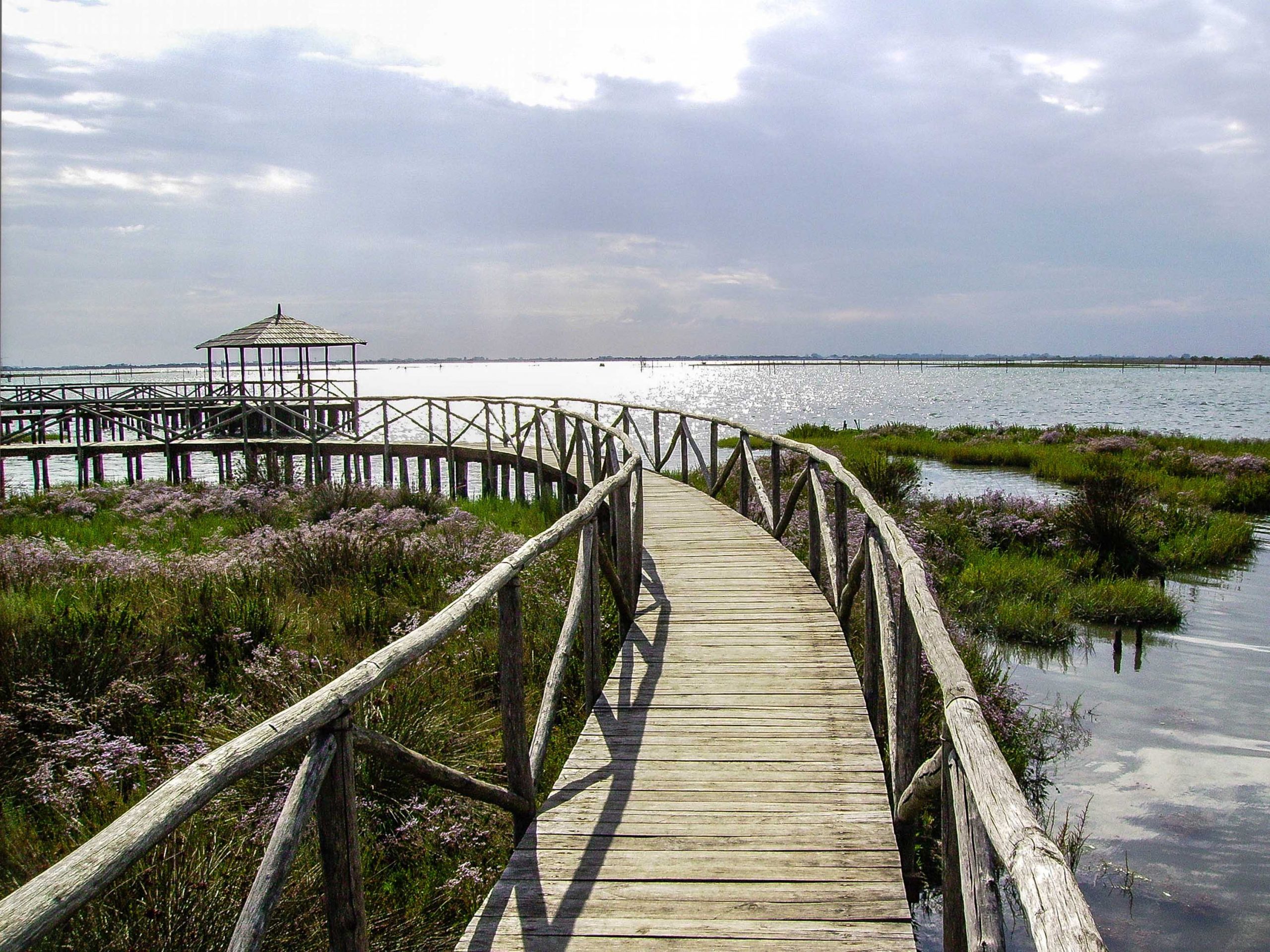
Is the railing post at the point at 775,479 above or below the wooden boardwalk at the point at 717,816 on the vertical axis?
above

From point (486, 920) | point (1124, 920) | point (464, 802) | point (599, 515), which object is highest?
point (599, 515)

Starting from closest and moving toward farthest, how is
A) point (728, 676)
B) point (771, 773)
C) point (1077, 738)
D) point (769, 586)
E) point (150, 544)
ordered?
point (771, 773), point (728, 676), point (1077, 738), point (769, 586), point (150, 544)

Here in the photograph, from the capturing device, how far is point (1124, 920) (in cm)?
447

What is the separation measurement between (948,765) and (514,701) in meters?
1.66

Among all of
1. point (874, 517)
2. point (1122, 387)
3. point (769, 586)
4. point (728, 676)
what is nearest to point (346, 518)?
point (769, 586)

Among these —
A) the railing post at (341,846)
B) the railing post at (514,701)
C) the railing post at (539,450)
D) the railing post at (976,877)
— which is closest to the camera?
the railing post at (976,877)

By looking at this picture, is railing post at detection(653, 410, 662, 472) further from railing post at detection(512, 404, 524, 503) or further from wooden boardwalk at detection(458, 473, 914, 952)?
wooden boardwalk at detection(458, 473, 914, 952)

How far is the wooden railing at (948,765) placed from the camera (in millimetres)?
1487

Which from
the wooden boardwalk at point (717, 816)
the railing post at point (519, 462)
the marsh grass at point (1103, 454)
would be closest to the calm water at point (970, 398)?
the marsh grass at point (1103, 454)

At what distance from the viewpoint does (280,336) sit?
25.1 metres

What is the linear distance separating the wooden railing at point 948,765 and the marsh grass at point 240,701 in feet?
5.96

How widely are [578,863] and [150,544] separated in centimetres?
984

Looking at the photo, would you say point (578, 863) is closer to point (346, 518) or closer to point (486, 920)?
point (486, 920)

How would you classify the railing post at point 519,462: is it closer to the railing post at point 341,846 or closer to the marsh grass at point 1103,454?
the marsh grass at point 1103,454
